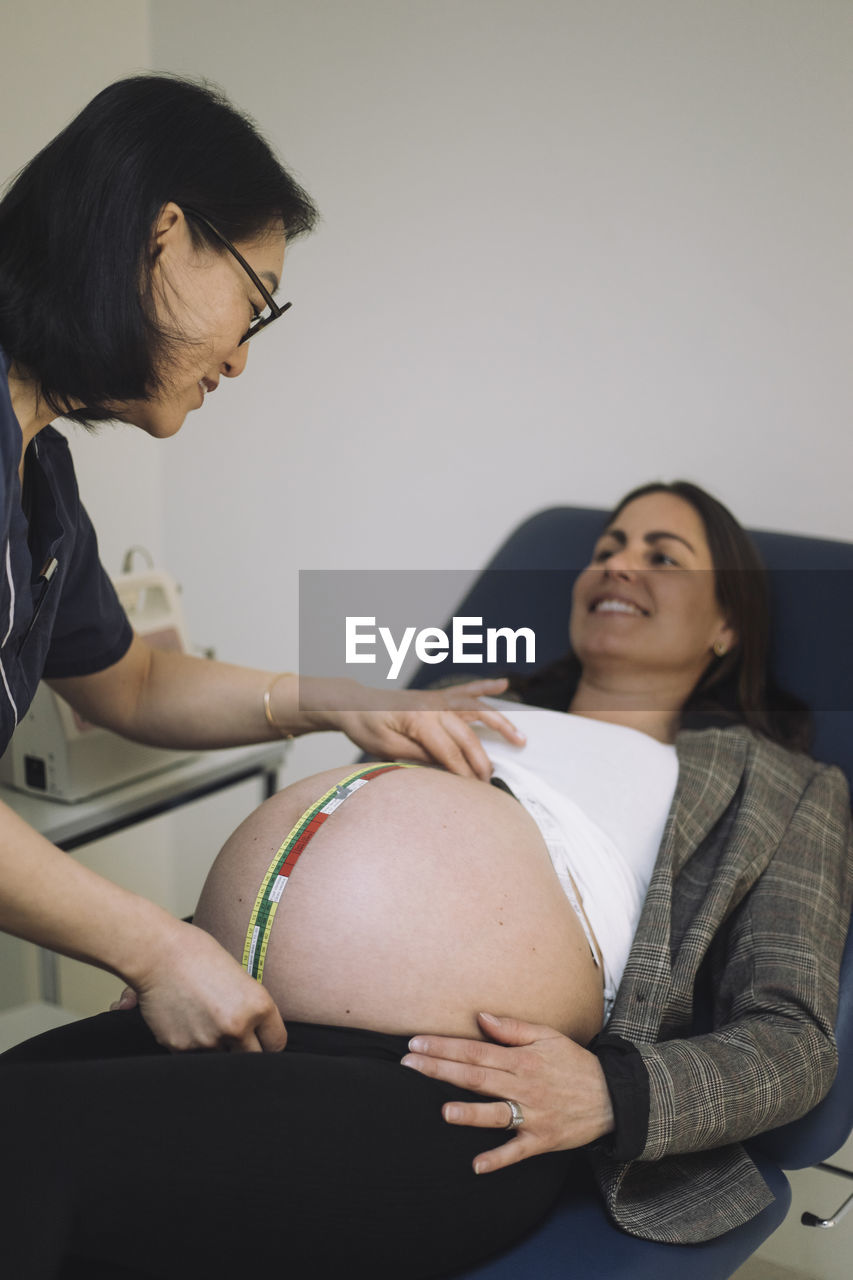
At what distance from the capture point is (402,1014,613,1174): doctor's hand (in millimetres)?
927

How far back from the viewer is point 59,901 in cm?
87

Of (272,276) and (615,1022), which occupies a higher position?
(272,276)

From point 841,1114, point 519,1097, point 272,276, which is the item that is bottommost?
point 841,1114

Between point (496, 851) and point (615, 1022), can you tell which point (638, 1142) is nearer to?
point (615, 1022)

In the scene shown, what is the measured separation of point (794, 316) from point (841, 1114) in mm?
1374

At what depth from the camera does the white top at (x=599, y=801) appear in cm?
124

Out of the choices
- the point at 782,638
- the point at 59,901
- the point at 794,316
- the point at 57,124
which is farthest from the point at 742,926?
the point at 57,124

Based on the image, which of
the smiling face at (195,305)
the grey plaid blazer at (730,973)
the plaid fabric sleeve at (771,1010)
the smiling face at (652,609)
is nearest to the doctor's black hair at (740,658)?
the smiling face at (652,609)

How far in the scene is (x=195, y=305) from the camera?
0.98 meters

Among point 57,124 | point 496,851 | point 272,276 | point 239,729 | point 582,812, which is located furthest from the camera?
point 57,124

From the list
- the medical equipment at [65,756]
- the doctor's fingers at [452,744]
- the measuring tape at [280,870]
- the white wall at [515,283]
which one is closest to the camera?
the measuring tape at [280,870]

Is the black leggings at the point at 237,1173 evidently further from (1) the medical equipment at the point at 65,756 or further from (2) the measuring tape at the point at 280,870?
(1) the medical equipment at the point at 65,756

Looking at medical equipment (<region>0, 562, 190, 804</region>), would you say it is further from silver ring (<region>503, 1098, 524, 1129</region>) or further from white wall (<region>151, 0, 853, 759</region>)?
white wall (<region>151, 0, 853, 759</region>)

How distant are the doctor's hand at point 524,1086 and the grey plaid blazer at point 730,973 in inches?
2.4
